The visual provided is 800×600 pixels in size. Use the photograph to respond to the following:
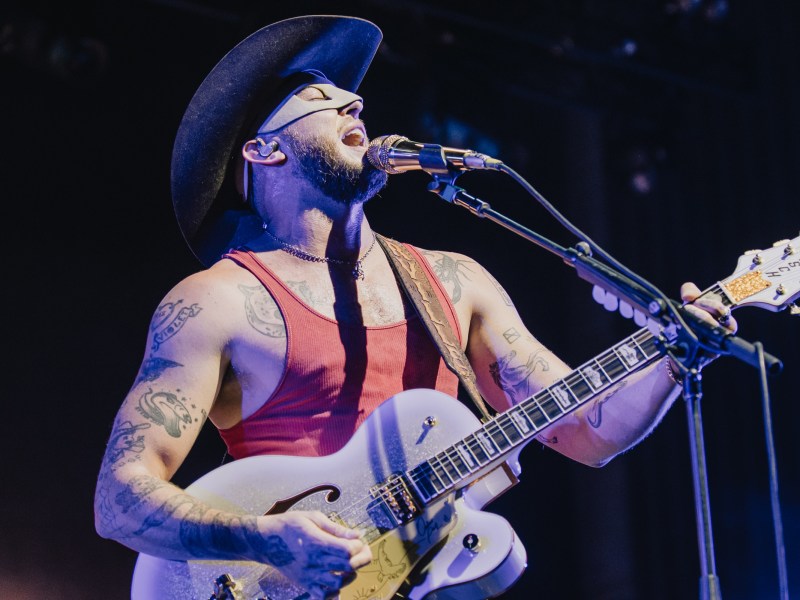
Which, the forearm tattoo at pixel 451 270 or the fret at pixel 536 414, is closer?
the fret at pixel 536 414

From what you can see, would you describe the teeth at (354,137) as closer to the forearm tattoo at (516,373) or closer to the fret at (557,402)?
the forearm tattoo at (516,373)

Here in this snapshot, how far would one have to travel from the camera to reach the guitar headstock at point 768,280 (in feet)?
9.08

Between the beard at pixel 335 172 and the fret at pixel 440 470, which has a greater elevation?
the beard at pixel 335 172

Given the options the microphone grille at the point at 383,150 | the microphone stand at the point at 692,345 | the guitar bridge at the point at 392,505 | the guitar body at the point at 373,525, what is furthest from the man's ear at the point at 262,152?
the guitar bridge at the point at 392,505

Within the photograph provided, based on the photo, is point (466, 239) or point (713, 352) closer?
point (713, 352)

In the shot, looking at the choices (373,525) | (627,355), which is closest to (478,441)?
(373,525)

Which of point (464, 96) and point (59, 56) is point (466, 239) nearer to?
point (464, 96)

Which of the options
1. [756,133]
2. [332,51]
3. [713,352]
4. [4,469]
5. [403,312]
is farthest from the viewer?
[756,133]

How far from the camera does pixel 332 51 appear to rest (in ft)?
12.6

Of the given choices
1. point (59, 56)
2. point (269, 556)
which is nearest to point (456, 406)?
point (269, 556)

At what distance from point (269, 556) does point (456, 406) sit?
2.57 feet

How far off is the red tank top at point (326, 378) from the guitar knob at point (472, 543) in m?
0.55

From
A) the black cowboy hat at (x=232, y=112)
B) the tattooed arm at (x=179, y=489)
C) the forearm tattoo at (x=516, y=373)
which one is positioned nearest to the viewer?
the tattooed arm at (x=179, y=489)

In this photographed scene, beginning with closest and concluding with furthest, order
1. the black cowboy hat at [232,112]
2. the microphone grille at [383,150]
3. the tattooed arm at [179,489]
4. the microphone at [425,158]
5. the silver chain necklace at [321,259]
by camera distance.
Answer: the tattooed arm at [179,489] < the microphone at [425,158] < the microphone grille at [383,150] < the silver chain necklace at [321,259] < the black cowboy hat at [232,112]
